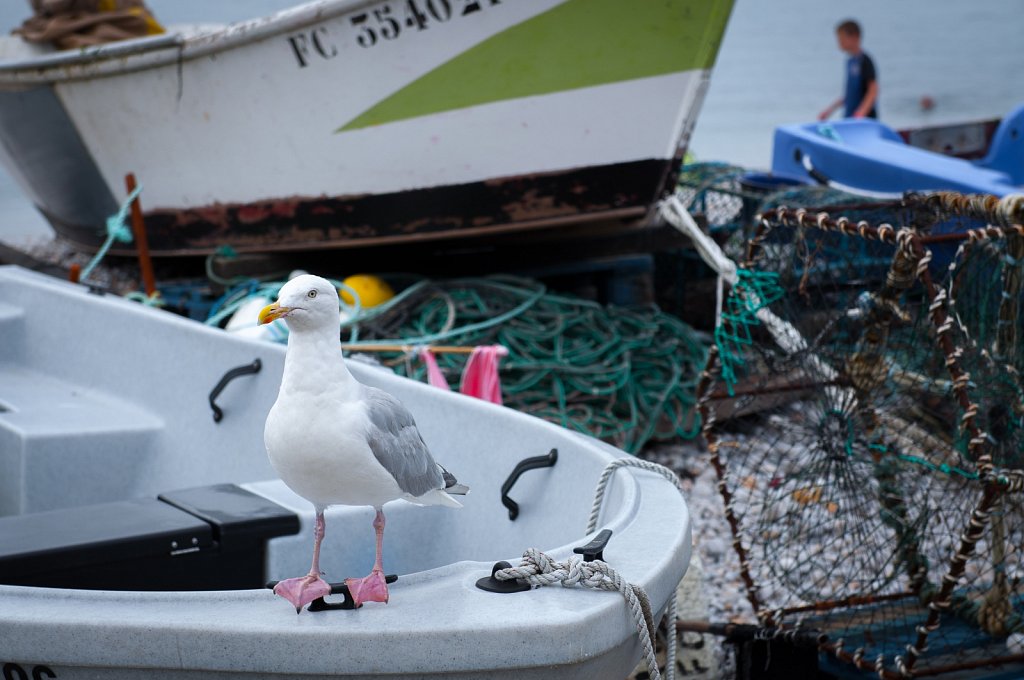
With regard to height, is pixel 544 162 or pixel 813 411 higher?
pixel 544 162

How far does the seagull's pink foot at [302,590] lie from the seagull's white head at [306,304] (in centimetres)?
38

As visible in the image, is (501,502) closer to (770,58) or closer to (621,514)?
(621,514)

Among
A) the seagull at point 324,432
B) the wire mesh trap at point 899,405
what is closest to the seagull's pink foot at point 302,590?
the seagull at point 324,432

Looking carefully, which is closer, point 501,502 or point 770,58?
point 501,502

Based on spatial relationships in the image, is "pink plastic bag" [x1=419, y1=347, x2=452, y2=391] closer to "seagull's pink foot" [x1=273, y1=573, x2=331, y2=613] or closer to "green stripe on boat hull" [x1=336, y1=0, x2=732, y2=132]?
"green stripe on boat hull" [x1=336, y1=0, x2=732, y2=132]

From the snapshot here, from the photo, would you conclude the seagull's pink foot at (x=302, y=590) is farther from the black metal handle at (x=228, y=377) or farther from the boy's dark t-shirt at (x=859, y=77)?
the boy's dark t-shirt at (x=859, y=77)

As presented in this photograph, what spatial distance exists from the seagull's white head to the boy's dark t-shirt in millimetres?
7316

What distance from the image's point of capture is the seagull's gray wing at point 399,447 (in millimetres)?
1644

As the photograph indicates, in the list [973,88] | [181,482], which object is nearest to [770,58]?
[973,88]

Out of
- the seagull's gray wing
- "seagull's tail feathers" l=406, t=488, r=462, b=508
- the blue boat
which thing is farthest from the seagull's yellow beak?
the blue boat

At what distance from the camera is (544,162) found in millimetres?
5293

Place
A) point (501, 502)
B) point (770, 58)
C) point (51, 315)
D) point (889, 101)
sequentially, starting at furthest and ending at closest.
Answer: point (770, 58) < point (889, 101) < point (51, 315) < point (501, 502)

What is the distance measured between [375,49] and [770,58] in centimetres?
2494

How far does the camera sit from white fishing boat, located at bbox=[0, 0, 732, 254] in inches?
198
